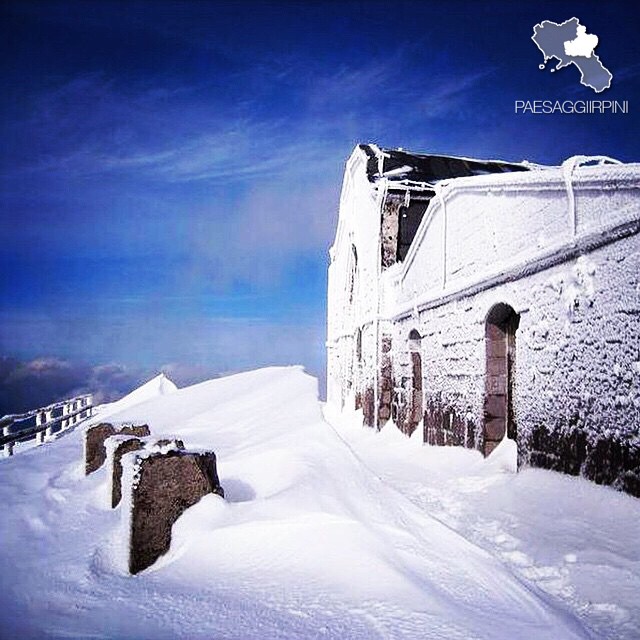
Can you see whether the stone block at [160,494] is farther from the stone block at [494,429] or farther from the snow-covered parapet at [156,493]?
the stone block at [494,429]

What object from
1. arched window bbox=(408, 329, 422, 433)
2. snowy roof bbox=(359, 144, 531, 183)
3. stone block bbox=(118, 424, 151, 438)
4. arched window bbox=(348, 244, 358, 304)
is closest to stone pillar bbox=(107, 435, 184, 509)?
stone block bbox=(118, 424, 151, 438)

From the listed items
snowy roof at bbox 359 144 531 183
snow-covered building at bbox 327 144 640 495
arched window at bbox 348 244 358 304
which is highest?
snowy roof at bbox 359 144 531 183

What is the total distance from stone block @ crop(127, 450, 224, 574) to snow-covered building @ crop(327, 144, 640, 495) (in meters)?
3.24

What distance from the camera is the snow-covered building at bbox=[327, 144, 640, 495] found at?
4.08 meters

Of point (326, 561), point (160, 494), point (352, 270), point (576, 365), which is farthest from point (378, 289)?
point (326, 561)

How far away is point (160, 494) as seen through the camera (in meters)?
2.84

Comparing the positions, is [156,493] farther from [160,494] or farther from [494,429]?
[494,429]

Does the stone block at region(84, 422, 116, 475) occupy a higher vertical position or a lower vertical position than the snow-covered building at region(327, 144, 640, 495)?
lower

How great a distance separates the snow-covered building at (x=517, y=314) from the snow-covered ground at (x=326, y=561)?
2.00 ft

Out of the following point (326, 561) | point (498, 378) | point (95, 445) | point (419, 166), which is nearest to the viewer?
point (326, 561)

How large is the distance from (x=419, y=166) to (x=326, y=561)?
12219mm

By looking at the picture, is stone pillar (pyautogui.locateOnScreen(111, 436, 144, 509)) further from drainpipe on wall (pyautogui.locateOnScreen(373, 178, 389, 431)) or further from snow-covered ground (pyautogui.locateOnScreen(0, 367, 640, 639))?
drainpipe on wall (pyautogui.locateOnScreen(373, 178, 389, 431))

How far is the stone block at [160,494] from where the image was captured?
→ 274cm

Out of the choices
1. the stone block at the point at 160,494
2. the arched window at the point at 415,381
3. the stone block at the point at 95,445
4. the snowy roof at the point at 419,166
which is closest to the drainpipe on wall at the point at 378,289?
the snowy roof at the point at 419,166
